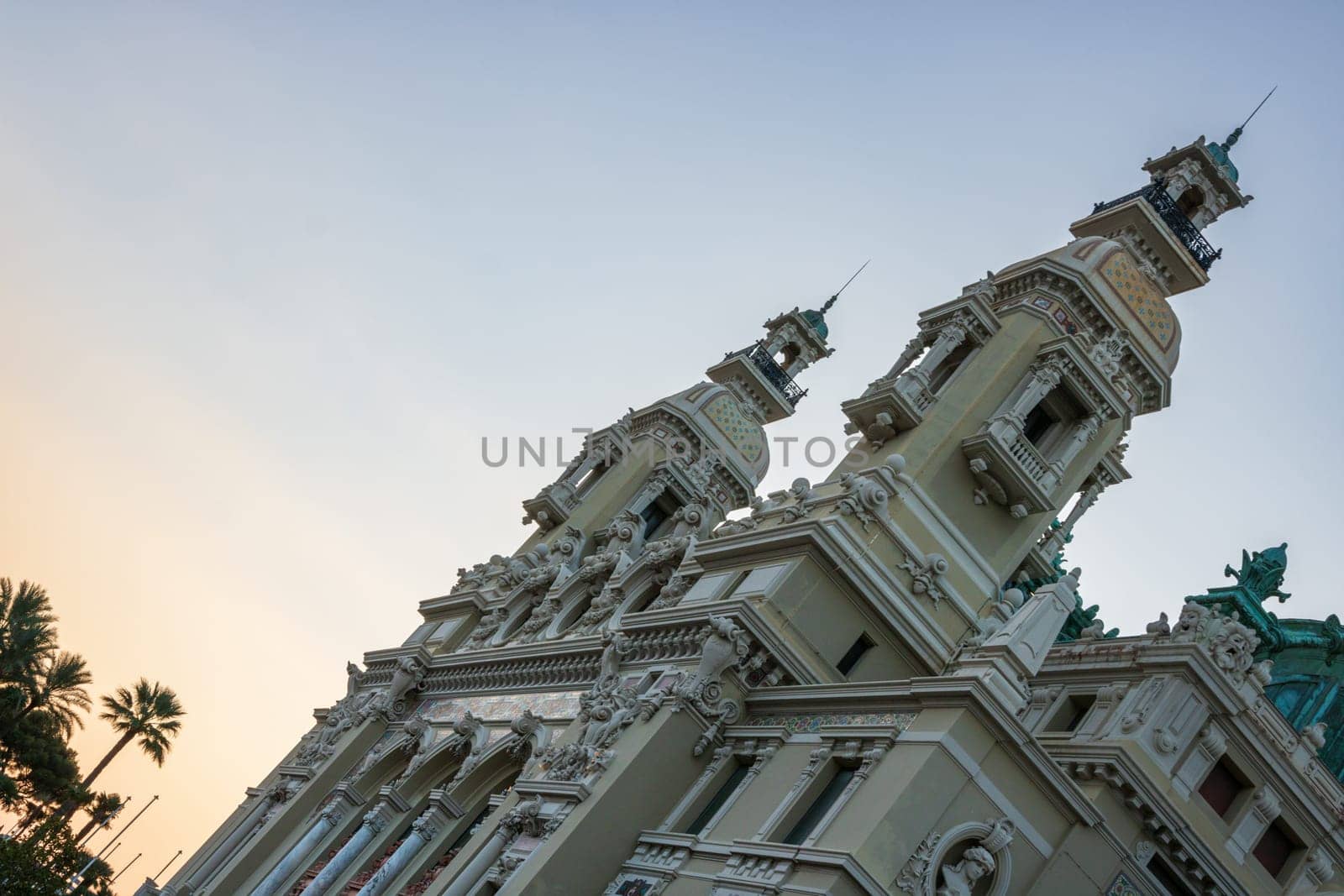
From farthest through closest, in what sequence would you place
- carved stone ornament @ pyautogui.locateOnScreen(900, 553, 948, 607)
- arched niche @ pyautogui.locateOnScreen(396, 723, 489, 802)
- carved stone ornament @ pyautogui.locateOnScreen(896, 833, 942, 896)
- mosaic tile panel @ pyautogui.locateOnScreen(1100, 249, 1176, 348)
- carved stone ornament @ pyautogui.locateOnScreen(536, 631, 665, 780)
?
arched niche @ pyautogui.locateOnScreen(396, 723, 489, 802), mosaic tile panel @ pyautogui.locateOnScreen(1100, 249, 1176, 348), carved stone ornament @ pyautogui.locateOnScreen(900, 553, 948, 607), carved stone ornament @ pyautogui.locateOnScreen(536, 631, 665, 780), carved stone ornament @ pyautogui.locateOnScreen(896, 833, 942, 896)

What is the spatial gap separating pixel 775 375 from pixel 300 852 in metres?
25.1

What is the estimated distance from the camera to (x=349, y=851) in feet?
115

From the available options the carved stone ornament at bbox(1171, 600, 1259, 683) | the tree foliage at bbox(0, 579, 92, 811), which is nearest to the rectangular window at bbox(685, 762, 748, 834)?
the carved stone ornament at bbox(1171, 600, 1259, 683)

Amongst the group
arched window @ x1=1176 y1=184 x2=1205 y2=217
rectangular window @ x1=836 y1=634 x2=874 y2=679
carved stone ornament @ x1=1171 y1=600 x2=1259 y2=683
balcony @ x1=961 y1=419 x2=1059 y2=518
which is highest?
arched window @ x1=1176 y1=184 x2=1205 y2=217

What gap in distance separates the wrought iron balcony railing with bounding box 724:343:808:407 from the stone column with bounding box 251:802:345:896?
903 inches

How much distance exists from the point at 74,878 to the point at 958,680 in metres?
54.7

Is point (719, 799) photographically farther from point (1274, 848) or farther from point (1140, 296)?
point (1140, 296)

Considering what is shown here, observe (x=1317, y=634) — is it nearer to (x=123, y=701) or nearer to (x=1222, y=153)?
(x=1222, y=153)

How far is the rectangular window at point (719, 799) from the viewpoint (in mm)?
24998

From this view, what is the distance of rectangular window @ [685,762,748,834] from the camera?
25.0 m

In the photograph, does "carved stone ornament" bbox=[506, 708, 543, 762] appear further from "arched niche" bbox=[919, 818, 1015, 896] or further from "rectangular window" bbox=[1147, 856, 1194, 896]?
"rectangular window" bbox=[1147, 856, 1194, 896]

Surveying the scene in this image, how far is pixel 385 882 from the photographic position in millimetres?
31969

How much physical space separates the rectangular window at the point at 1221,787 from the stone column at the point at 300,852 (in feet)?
79.7

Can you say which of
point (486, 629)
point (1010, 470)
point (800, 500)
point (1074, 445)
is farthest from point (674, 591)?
point (486, 629)
